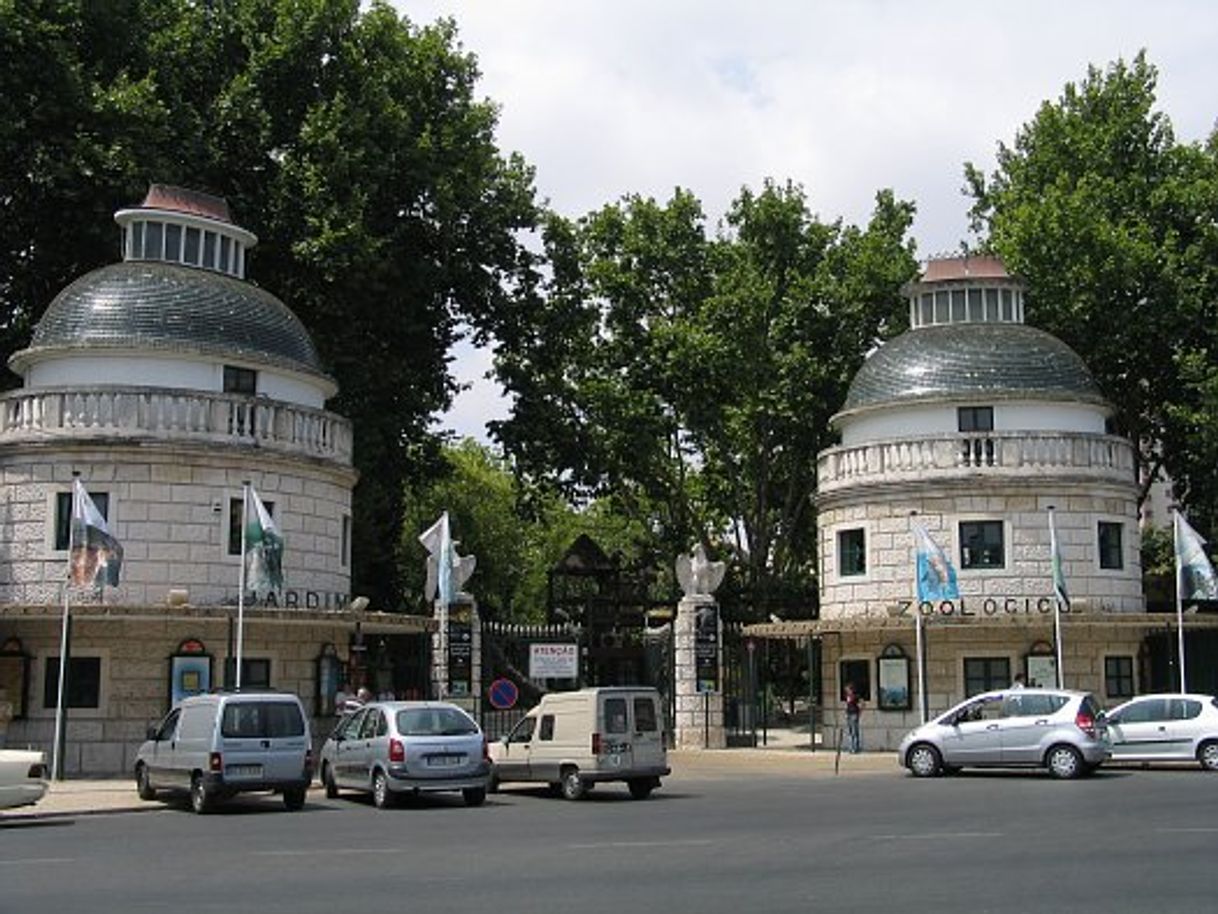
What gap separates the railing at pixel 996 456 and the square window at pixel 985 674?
485cm

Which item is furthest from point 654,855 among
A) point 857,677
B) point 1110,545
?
point 1110,545

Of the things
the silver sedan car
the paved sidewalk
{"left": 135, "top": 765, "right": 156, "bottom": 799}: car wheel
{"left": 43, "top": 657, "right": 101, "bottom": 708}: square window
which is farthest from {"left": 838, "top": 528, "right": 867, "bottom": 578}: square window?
{"left": 135, "top": 765, "right": 156, "bottom": 799}: car wheel

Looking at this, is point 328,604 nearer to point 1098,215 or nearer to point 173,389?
point 173,389

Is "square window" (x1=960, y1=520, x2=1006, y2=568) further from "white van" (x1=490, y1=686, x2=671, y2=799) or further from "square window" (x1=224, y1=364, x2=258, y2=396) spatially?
"square window" (x1=224, y1=364, x2=258, y2=396)

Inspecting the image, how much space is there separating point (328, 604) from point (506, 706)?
22.3 feet

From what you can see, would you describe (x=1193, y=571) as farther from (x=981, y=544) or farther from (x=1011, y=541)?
(x=981, y=544)

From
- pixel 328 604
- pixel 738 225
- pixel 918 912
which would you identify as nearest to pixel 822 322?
pixel 738 225

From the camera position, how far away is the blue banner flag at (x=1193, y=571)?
113ft

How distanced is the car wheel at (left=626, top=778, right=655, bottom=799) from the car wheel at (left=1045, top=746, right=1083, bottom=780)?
25.6ft

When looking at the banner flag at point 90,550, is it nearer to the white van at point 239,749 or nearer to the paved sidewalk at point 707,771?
the paved sidewalk at point 707,771

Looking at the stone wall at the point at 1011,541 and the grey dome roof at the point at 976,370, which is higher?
the grey dome roof at the point at 976,370

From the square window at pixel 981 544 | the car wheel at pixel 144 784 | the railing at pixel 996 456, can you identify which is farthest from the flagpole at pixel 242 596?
the square window at pixel 981 544

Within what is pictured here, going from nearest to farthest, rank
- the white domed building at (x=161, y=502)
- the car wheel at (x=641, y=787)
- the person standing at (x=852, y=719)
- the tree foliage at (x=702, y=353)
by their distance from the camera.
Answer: the car wheel at (x=641, y=787)
the white domed building at (x=161, y=502)
the person standing at (x=852, y=719)
the tree foliage at (x=702, y=353)

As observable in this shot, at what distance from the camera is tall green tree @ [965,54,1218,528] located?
45188 millimetres
